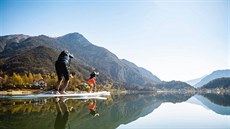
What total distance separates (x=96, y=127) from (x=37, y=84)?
11101cm

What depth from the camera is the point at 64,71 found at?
15359 mm

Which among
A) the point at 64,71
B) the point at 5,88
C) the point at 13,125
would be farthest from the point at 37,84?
the point at 13,125

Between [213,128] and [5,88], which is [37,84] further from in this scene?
[213,128]

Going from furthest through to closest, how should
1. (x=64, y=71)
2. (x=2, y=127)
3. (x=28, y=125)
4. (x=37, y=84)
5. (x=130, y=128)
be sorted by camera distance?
→ (x=37, y=84) < (x=64, y=71) < (x=130, y=128) < (x=28, y=125) < (x=2, y=127)

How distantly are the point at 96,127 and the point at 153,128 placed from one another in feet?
6.63

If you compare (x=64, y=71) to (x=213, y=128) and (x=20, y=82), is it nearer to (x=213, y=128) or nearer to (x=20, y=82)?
(x=213, y=128)

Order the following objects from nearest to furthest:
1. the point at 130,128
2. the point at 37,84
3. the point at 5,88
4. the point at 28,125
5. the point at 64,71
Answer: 1. the point at 28,125
2. the point at 130,128
3. the point at 64,71
4. the point at 5,88
5. the point at 37,84

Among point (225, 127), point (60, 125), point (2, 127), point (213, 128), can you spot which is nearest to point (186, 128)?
point (213, 128)

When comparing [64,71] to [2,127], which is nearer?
[2,127]

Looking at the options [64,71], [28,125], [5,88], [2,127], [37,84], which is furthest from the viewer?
[37,84]

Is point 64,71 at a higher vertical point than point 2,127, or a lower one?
higher

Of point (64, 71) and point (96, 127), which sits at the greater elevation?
point (64, 71)

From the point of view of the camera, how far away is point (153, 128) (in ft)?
26.7

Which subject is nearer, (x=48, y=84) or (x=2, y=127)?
(x=2, y=127)
